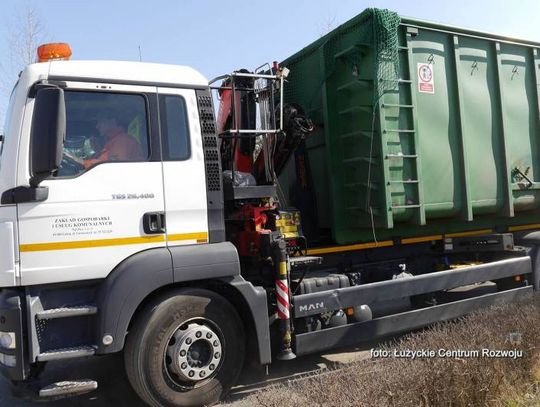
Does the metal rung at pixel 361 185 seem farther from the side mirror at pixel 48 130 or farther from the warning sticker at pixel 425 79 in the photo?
the side mirror at pixel 48 130

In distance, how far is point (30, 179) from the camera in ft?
11.3

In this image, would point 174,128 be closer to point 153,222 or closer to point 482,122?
point 153,222

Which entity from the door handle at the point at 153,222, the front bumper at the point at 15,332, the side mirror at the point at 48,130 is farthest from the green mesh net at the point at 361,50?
the front bumper at the point at 15,332

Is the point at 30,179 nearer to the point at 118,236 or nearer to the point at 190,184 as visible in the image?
the point at 118,236

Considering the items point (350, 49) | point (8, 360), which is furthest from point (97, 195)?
point (350, 49)

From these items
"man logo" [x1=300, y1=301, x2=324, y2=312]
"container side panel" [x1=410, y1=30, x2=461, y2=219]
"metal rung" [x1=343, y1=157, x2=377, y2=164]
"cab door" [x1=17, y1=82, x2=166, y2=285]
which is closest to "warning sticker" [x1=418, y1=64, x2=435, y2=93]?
"container side panel" [x1=410, y1=30, x2=461, y2=219]

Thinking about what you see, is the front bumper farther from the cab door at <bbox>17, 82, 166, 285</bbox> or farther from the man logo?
the man logo


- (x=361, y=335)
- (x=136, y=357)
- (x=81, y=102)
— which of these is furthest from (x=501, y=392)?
(x=81, y=102)

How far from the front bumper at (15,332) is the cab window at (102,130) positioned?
A: 37.6 inches

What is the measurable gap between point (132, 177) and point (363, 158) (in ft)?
7.92

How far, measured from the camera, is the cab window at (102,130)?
12.1ft

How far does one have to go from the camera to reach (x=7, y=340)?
3.46 m

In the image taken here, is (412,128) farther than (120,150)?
Yes

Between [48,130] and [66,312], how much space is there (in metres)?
1.28
